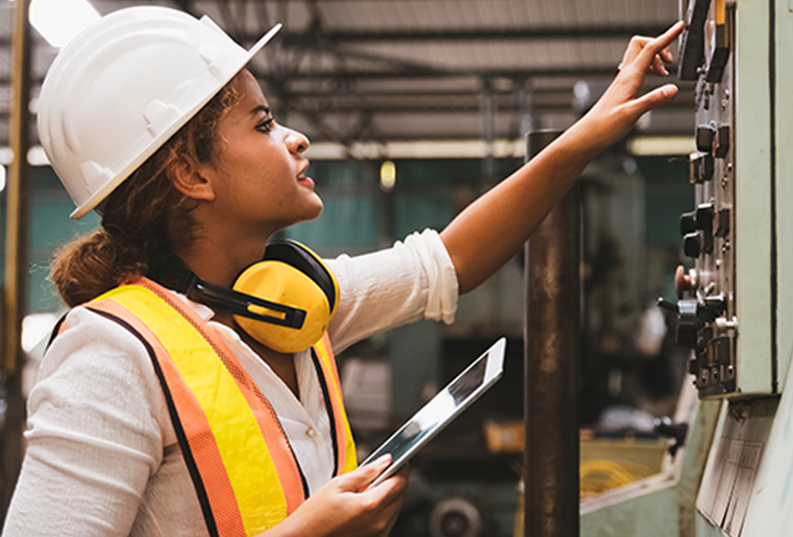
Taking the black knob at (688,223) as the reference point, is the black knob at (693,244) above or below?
below

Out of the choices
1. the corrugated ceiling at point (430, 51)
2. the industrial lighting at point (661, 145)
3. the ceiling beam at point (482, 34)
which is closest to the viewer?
the corrugated ceiling at point (430, 51)

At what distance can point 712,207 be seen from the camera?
1007 mm

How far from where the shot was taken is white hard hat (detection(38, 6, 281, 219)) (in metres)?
0.99

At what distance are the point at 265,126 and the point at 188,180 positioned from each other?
0.13 m

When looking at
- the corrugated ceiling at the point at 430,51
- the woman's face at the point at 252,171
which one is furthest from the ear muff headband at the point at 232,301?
the corrugated ceiling at the point at 430,51

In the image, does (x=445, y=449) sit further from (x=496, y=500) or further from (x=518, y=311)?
(x=518, y=311)

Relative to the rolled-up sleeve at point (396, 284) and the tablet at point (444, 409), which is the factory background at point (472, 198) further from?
the tablet at point (444, 409)

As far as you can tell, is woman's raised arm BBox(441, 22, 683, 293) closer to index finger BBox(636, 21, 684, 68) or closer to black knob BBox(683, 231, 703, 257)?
index finger BBox(636, 21, 684, 68)

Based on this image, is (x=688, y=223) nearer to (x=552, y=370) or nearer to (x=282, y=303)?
(x=552, y=370)

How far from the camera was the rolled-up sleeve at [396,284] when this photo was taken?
1197mm

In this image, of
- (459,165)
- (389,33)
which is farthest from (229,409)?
(459,165)

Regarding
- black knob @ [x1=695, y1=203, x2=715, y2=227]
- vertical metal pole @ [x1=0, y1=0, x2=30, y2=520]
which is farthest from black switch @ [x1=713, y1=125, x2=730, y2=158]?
vertical metal pole @ [x1=0, y1=0, x2=30, y2=520]

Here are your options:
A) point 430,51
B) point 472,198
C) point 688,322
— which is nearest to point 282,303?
point 688,322

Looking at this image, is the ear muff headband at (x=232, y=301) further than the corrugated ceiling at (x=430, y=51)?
No
